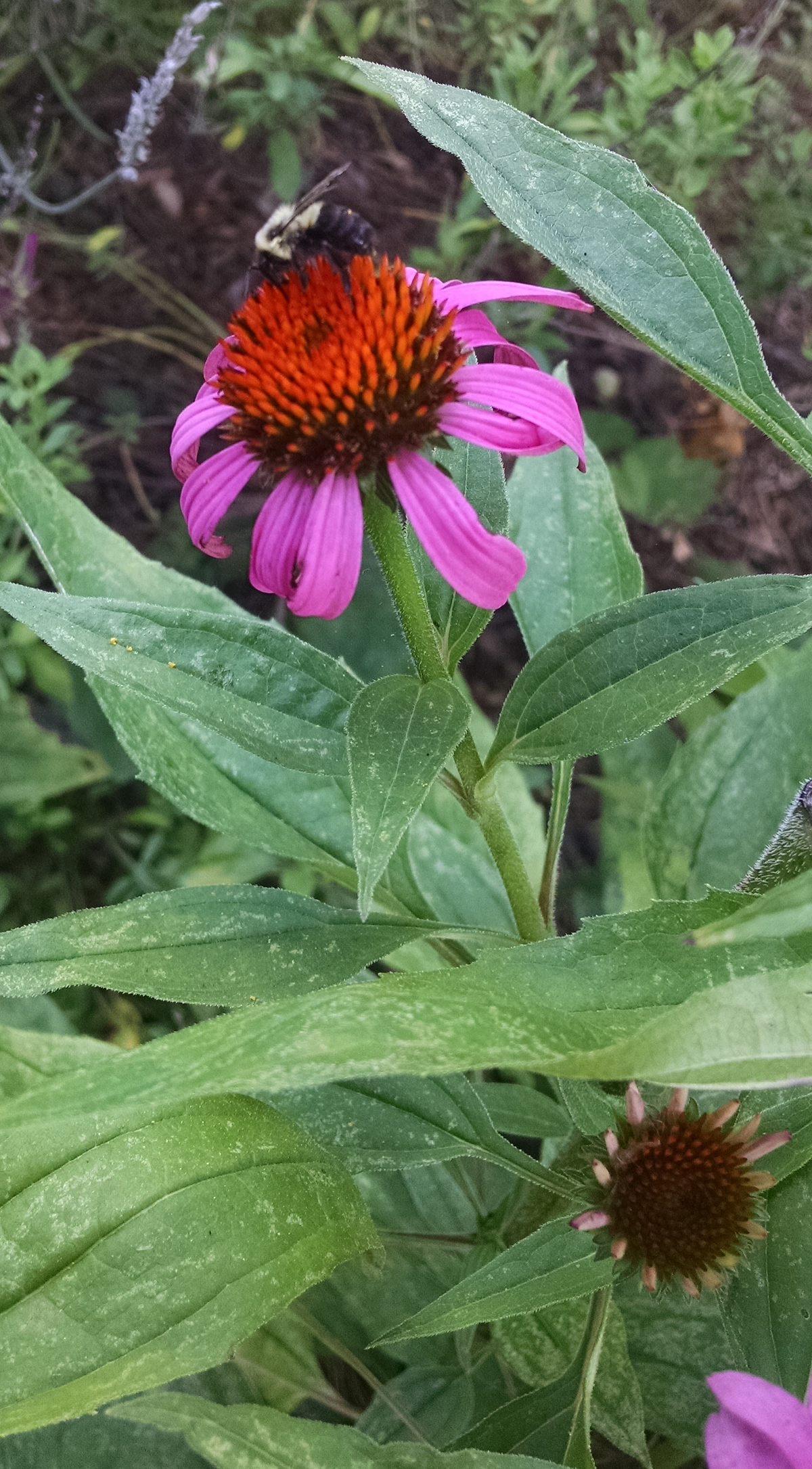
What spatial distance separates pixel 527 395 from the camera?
51 cm

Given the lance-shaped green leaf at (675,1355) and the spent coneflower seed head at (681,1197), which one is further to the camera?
the lance-shaped green leaf at (675,1355)

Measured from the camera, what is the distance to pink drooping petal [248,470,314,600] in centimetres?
51

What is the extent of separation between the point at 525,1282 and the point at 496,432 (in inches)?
17.3

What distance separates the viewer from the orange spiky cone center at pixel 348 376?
1.65ft

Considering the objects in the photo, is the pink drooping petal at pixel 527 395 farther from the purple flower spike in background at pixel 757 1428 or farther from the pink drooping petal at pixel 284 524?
the purple flower spike in background at pixel 757 1428

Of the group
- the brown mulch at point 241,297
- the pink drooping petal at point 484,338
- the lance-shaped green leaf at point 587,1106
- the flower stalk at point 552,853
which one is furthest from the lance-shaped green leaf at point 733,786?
the brown mulch at point 241,297

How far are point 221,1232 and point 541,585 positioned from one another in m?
0.49

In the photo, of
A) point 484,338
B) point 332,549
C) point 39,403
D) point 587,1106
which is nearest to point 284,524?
point 332,549

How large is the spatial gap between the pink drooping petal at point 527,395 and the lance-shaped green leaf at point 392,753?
131 millimetres

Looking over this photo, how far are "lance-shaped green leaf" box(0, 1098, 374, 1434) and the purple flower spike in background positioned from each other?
21 centimetres

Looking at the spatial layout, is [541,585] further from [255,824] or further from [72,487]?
[72,487]

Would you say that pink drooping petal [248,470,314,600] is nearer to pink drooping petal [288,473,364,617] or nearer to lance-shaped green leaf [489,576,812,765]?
pink drooping petal [288,473,364,617]

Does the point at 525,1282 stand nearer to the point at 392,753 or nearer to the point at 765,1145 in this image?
the point at 765,1145

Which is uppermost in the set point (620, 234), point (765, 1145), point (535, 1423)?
point (620, 234)
